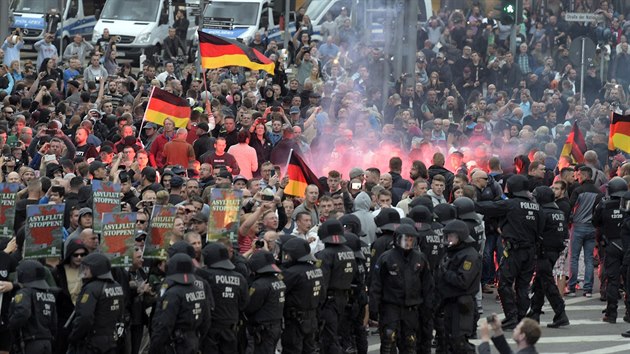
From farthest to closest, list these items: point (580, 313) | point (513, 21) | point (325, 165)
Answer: point (513, 21) < point (325, 165) < point (580, 313)

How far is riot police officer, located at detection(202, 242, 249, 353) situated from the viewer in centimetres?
1662

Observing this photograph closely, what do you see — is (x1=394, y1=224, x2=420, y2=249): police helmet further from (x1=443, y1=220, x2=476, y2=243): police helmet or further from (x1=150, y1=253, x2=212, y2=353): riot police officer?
(x1=150, y1=253, x2=212, y2=353): riot police officer

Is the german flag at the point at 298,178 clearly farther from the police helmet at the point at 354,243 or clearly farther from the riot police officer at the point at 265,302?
the riot police officer at the point at 265,302

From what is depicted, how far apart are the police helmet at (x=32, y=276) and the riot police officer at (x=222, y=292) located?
1.63 m

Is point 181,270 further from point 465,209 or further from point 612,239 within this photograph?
point 612,239

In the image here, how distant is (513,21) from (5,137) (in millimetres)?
14506

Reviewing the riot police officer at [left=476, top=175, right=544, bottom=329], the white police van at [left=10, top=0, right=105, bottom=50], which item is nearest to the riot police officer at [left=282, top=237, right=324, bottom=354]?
the riot police officer at [left=476, top=175, right=544, bottom=329]

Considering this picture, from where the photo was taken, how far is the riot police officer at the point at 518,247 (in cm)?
2102

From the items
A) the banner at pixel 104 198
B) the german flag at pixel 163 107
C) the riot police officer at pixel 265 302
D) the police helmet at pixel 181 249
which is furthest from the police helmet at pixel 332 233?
the german flag at pixel 163 107

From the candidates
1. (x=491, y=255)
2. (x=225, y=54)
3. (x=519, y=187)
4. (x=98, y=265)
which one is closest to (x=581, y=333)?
(x=519, y=187)

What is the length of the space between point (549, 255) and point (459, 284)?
10.8 feet

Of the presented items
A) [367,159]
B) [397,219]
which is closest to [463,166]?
[367,159]

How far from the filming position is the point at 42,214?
56.7 feet

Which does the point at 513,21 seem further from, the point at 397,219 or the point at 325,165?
the point at 397,219
